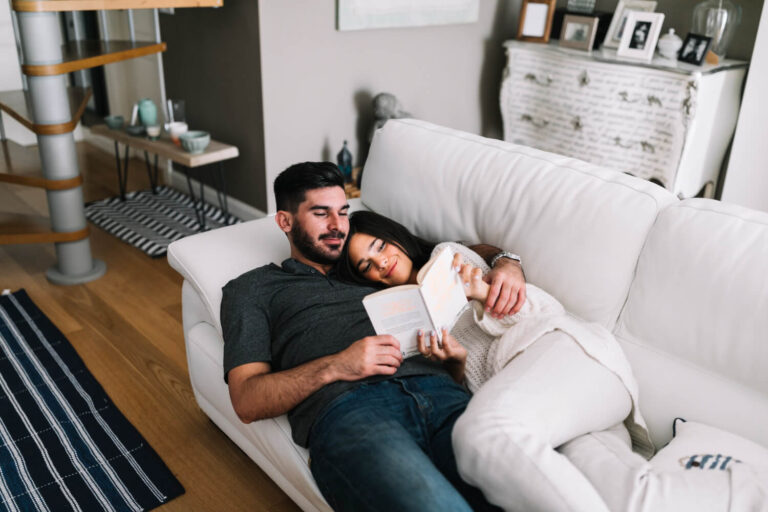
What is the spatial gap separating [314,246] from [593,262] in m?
0.66

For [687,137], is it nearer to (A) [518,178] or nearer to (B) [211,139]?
(A) [518,178]

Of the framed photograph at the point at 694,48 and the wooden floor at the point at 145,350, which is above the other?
the framed photograph at the point at 694,48

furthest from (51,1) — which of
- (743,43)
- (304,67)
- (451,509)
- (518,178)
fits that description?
(743,43)

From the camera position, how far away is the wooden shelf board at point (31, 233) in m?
2.81

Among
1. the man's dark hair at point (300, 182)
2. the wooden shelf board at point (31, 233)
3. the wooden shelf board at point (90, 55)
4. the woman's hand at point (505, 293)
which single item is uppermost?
the wooden shelf board at point (90, 55)

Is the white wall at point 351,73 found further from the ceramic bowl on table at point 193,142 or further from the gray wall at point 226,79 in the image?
the ceramic bowl on table at point 193,142

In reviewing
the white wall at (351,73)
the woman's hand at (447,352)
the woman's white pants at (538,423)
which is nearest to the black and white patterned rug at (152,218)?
the white wall at (351,73)

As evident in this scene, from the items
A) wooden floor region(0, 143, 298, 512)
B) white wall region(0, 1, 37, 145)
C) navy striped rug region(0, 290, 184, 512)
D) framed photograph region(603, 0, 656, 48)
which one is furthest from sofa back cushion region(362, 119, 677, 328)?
white wall region(0, 1, 37, 145)

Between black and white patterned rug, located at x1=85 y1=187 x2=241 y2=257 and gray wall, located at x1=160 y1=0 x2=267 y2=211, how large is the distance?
0.66 ft

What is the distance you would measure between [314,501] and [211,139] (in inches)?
100

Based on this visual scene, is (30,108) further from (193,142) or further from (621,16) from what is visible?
(621,16)

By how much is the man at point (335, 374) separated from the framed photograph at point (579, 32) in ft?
7.59

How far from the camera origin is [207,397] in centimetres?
180

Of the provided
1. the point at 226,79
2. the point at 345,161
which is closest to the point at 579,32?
the point at 345,161
